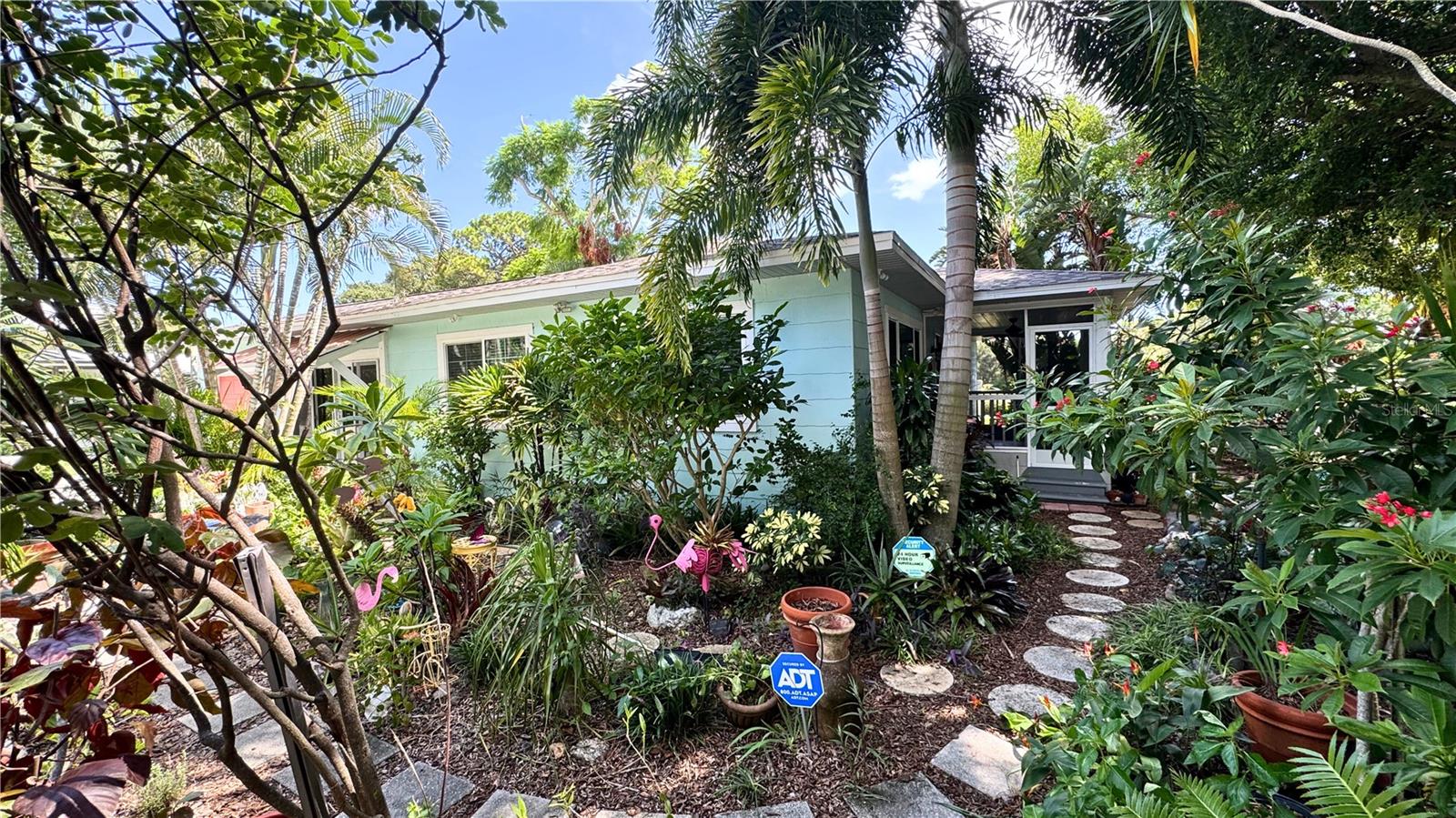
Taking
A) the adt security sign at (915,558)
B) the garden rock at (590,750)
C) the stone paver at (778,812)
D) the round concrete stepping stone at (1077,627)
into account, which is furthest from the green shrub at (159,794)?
the round concrete stepping stone at (1077,627)

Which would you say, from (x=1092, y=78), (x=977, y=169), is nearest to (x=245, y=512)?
(x=977, y=169)

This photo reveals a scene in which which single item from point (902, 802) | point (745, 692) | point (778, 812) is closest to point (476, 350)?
point (745, 692)

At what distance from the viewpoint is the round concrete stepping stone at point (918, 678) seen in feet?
10.4

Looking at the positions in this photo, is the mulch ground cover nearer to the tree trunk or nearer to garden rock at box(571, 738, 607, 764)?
garden rock at box(571, 738, 607, 764)

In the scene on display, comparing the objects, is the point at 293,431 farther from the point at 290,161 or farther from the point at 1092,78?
the point at 1092,78

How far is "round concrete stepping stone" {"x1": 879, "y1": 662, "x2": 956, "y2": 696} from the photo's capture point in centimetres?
318

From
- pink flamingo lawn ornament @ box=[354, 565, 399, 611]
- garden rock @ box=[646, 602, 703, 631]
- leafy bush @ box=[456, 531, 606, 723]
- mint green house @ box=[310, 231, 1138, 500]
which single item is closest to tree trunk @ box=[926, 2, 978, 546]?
mint green house @ box=[310, 231, 1138, 500]

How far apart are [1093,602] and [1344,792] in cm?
334

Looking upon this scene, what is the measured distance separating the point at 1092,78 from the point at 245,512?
9.03 metres

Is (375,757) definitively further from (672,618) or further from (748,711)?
(672,618)

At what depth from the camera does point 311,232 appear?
1.19 meters

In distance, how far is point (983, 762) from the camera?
2518mm

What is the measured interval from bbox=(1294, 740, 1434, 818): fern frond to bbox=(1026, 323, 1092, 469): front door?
7.36 metres

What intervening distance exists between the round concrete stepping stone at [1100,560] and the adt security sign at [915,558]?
2.74 meters
